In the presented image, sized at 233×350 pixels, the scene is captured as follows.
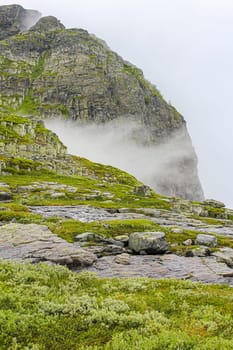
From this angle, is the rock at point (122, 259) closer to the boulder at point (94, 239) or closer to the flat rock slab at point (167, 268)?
the flat rock slab at point (167, 268)

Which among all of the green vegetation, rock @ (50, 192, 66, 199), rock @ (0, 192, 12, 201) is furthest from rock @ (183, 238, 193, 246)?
rock @ (50, 192, 66, 199)

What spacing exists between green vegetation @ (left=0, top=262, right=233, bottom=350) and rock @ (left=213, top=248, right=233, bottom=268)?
904 centimetres

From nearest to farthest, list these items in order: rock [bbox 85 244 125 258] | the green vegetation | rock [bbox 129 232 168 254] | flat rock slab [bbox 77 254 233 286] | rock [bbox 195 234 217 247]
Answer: the green vegetation < flat rock slab [bbox 77 254 233 286] < rock [bbox 85 244 125 258] < rock [bbox 129 232 168 254] < rock [bbox 195 234 217 247]

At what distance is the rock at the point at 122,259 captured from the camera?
83.0 feet

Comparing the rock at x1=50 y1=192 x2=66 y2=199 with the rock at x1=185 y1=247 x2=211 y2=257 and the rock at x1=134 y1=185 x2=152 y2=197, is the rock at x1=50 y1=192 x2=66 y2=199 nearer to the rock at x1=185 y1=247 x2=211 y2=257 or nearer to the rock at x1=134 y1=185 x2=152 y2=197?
the rock at x1=134 y1=185 x2=152 y2=197

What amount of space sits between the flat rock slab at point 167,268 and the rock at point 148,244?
0.88 meters

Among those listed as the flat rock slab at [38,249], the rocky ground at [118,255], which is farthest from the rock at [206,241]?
the flat rock slab at [38,249]

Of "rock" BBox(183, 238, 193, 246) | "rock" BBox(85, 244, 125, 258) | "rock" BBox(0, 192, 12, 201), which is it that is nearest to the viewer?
"rock" BBox(85, 244, 125, 258)

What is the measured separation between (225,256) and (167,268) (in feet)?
22.3

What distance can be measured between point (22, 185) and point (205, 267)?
59.4 m

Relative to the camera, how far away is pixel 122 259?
84.5ft

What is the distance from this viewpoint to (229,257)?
2898 centimetres

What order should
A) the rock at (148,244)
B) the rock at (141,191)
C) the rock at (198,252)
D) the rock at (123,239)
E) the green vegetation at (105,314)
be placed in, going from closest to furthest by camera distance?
the green vegetation at (105,314) → the rock at (148,244) → the rock at (198,252) → the rock at (123,239) → the rock at (141,191)

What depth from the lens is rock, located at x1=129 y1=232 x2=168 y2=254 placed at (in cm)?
2881
